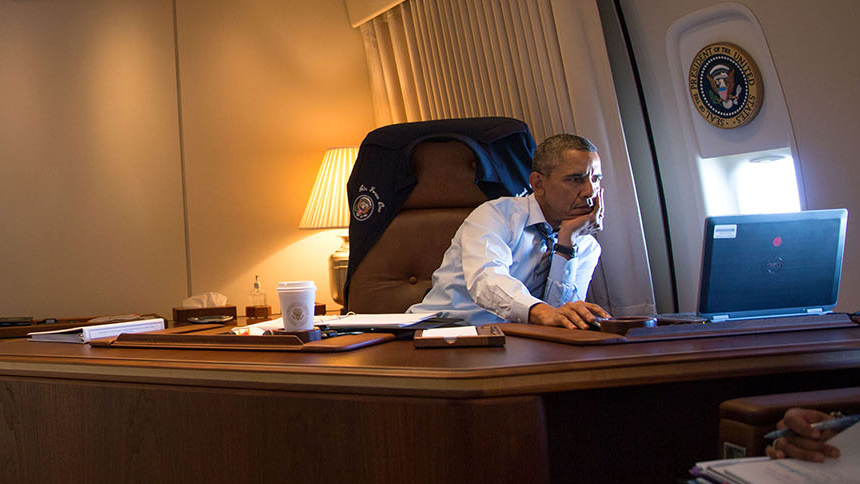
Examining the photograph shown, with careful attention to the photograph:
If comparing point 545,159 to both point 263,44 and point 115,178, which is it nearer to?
point 263,44

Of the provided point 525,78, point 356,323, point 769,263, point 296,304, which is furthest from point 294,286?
point 525,78

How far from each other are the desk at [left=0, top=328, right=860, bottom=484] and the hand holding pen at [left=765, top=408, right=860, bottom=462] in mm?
148

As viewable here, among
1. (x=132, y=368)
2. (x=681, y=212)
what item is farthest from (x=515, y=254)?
(x=132, y=368)

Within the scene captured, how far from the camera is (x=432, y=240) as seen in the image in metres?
2.58

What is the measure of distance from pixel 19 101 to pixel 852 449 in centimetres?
362

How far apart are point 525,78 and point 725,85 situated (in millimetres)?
830

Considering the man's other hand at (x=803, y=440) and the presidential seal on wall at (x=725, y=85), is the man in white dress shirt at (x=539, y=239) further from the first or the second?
the man's other hand at (x=803, y=440)

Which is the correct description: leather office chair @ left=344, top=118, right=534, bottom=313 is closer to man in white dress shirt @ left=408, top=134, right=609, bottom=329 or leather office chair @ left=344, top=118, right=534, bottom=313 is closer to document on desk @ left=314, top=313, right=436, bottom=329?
man in white dress shirt @ left=408, top=134, right=609, bottom=329

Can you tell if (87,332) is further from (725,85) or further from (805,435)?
(725,85)

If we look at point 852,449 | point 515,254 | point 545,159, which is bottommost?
point 852,449

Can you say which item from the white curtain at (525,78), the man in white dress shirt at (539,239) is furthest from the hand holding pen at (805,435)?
the white curtain at (525,78)

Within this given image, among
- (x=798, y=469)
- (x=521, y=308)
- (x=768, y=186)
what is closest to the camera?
(x=798, y=469)

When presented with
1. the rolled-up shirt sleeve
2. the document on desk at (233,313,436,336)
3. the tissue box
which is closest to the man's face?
the rolled-up shirt sleeve

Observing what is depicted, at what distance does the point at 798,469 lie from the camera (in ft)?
2.62
